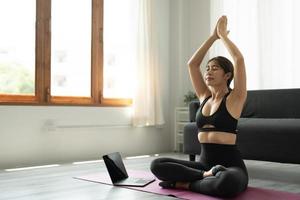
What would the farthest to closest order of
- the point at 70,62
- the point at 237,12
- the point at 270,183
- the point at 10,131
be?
the point at 237,12 < the point at 70,62 < the point at 10,131 < the point at 270,183

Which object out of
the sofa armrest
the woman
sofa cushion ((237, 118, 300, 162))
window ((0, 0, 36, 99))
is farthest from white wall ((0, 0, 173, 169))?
the woman

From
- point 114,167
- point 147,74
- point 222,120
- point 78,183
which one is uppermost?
point 147,74

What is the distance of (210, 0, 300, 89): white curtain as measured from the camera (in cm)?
437

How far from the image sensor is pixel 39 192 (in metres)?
2.45

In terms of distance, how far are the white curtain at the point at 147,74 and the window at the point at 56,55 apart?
0.17 m

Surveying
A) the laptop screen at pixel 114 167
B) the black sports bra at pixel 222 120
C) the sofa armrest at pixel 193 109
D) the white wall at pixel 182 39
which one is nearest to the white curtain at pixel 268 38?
the white wall at pixel 182 39

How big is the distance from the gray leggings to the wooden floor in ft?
0.56

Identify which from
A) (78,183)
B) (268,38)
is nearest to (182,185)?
(78,183)

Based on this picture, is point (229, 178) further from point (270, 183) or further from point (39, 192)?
point (39, 192)

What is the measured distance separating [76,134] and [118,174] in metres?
1.65

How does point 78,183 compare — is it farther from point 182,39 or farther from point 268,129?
point 182,39

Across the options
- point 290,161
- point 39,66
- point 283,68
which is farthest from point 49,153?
point 283,68

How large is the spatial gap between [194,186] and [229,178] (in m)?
0.29

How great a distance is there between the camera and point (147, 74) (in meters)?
4.95
